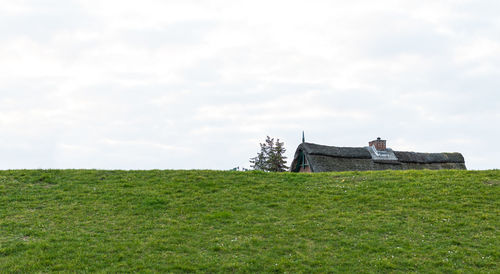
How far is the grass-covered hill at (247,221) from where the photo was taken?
1258 cm

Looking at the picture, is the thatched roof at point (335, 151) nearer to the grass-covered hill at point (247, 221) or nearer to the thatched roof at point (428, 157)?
the thatched roof at point (428, 157)

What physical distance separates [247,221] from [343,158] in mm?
28417

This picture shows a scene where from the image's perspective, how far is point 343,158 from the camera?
42.6m

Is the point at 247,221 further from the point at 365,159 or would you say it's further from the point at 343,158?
the point at 365,159

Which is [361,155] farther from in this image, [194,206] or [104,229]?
[104,229]

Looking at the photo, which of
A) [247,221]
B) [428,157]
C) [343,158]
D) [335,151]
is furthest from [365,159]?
[247,221]

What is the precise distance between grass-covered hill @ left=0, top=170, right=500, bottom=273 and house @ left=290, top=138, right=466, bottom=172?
1709 centimetres

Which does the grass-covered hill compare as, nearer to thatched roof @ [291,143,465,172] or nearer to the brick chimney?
thatched roof @ [291,143,465,172]

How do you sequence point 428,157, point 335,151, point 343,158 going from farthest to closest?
1. point 428,157
2. point 335,151
3. point 343,158

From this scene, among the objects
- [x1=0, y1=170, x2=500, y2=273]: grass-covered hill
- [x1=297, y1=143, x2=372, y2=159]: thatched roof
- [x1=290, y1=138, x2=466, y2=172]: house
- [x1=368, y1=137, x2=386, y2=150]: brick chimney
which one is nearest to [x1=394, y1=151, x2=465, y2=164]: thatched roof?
[x1=290, y1=138, x2=466, y2=172]: house

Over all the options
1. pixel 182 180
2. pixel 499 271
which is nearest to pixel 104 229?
pixel 182 180

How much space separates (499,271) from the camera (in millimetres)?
11992

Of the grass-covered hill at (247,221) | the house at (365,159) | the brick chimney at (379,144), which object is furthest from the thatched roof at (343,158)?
the grass-covered hill at (247,221)

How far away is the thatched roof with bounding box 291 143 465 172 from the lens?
134ft
